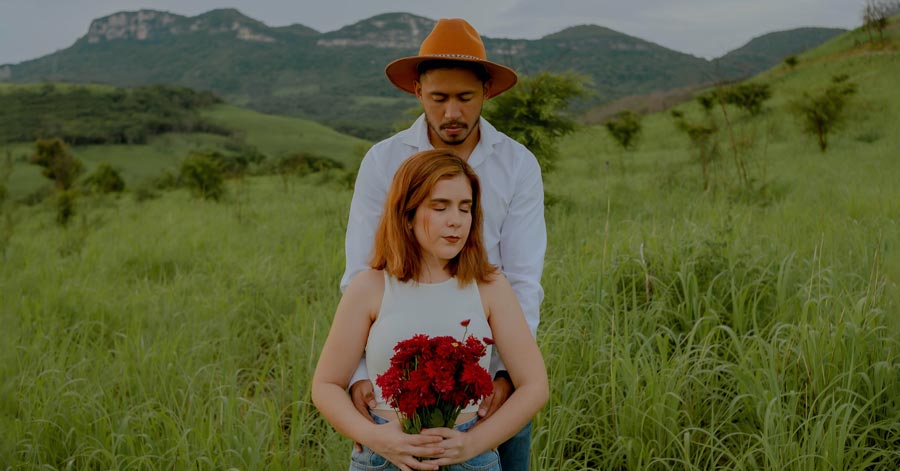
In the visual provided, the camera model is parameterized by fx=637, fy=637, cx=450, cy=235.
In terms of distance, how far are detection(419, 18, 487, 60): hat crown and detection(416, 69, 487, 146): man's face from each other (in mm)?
52

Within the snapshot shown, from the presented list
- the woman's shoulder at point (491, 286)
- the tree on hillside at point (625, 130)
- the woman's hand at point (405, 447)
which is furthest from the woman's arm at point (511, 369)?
the tree on hillside at point (625, 130)

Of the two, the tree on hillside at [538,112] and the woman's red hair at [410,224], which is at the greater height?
the tree on hillside at [538,112]

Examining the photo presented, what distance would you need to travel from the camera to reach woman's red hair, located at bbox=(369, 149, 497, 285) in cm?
156

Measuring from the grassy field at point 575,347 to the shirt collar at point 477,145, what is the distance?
39.2 inches

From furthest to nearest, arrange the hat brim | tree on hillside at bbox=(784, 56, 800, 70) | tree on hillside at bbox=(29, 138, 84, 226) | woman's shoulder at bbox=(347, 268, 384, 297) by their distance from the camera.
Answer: tree on hillside at bbox=(784, 56, 800, 70), tree on hillside at bbox=(29, 138, 84, 226), the hat brim, woman's shoulder at bbox=(347, 268, 384, 297)

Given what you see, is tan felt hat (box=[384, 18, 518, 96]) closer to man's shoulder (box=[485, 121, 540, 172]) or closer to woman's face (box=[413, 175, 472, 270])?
man's shoulder (box=[485, 121, 540, 172])

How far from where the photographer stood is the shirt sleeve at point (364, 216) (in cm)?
182

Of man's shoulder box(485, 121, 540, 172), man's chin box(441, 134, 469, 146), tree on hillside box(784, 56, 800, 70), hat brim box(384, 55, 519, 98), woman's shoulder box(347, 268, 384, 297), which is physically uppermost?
tree on hillside box(784, 56, 800, 70)

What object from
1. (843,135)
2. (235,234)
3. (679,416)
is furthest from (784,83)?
(679,416)

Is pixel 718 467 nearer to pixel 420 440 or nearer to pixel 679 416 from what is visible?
pixel 679 416

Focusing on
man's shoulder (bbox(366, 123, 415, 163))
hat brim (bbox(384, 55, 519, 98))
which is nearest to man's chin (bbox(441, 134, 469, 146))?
man's shoulder (bbox(366, 123, 415, 163))

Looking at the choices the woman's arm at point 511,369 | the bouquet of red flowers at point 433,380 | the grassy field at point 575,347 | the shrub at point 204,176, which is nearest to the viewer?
the bouquet of red flowers at point 433,380

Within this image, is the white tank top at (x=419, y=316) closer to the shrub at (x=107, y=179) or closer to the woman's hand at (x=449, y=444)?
the woman's hand at (x=449, y=444)

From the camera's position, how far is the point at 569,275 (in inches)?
171
